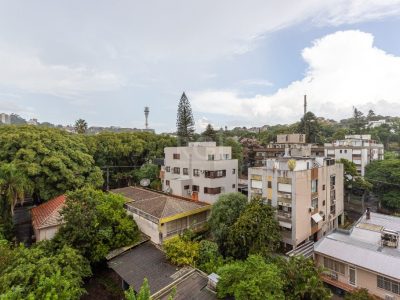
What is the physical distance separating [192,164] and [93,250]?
15.2 m

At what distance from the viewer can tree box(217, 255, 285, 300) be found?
11203 mm

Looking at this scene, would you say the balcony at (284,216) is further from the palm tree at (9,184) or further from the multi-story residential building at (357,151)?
the multi-story residential building at (357,151)

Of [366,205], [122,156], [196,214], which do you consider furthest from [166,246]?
[366,205]

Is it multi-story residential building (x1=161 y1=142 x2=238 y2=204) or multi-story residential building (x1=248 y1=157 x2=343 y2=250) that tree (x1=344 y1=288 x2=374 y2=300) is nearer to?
multi-story residential building (x1=248 y1=157 x2=343 y2=250)

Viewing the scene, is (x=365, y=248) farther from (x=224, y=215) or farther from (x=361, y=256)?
(x=224, y=215)

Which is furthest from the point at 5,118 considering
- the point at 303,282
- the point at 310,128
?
the point at 303,282

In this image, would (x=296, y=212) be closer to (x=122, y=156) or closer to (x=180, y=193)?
(x=180, y=193)

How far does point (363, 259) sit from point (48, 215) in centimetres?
2351

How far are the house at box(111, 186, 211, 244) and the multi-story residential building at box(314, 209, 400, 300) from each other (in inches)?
379

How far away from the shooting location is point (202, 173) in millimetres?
28047

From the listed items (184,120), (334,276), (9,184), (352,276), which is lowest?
(334,276)

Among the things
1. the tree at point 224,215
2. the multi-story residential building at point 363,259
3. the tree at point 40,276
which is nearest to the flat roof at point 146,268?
the tree at point 40,276

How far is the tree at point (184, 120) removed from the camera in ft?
164

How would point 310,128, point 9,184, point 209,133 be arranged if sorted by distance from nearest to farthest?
point 9,184
point 209,133
point 310,128
